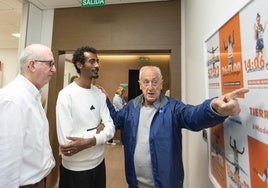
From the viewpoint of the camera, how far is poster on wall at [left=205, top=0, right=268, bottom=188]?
1.97 ft

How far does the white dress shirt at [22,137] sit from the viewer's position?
0.95m

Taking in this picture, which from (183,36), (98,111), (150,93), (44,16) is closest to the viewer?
(150,93)

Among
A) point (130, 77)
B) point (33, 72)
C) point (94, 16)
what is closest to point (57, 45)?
point (94, 16)

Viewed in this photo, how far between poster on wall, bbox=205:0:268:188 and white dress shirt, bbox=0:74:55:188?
106 centimetres

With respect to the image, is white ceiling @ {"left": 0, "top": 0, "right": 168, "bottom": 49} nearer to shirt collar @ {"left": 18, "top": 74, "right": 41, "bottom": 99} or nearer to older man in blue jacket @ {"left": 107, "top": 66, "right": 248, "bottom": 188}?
older man in blue jacket @ {"left": 107, "top": 66, "right": 248, "bottom": 188}

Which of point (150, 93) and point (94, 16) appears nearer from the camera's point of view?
point (150, 93)

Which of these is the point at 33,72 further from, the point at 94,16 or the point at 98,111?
the point at 94,16

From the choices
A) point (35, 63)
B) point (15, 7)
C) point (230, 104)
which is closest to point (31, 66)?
point (35, 63)

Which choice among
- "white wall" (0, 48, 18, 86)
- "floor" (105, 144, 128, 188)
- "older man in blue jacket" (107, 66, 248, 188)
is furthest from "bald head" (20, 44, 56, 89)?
"white wall" (0, 48, 18, 86)

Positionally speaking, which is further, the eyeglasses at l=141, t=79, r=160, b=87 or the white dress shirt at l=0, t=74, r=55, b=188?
the eyeglasses at l=141, t=79, r=160, b=87

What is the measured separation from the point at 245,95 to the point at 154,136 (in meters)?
0.70

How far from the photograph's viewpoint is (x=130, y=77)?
19.9 feet

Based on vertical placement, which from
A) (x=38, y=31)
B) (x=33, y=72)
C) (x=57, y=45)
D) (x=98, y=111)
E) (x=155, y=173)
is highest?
(x=38, y=31)

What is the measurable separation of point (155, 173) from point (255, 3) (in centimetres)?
110
